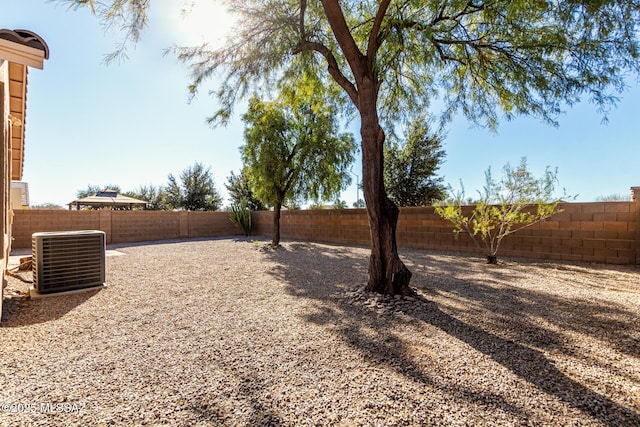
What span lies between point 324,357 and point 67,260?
399 cm

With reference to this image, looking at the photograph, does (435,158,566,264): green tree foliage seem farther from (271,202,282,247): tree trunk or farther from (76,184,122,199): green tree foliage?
(76,184,122,199): green tree foliage

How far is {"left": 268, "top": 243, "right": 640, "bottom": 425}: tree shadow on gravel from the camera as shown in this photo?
1648 mm

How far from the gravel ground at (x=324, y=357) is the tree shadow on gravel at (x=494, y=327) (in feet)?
0.04

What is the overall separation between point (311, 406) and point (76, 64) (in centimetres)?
535

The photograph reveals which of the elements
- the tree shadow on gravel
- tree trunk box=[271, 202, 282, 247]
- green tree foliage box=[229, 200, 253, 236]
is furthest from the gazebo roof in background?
the tree shadow on gravel

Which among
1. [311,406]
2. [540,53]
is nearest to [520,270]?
[540,53]

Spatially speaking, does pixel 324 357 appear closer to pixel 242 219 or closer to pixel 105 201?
pixel 242 219

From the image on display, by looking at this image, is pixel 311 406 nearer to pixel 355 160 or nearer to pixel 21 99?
pixel 21 99

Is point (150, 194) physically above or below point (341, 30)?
below

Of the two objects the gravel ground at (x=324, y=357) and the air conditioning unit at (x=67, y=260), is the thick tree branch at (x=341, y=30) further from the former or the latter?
the air conditioning unit at (x=67, y=260)

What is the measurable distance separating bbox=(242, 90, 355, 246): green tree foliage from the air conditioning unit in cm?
586

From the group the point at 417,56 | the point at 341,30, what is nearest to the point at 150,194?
the point at 341,30

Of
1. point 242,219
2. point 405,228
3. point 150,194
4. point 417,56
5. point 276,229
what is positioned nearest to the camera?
point 417,56

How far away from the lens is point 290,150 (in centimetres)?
996
